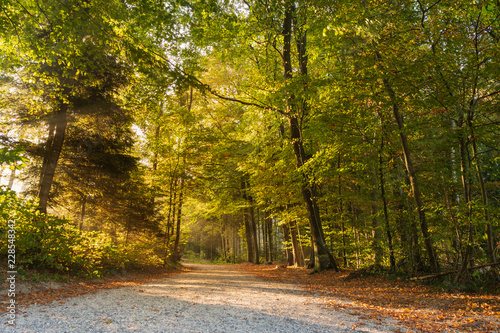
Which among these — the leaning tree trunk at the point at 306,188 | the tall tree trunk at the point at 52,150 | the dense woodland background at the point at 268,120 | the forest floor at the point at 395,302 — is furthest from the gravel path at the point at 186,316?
the leaning tree trunk at the point at 306,188

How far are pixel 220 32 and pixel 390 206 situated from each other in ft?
27.7

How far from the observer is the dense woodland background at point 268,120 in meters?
5.71

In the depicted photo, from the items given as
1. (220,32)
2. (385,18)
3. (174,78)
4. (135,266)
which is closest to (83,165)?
(135,266)

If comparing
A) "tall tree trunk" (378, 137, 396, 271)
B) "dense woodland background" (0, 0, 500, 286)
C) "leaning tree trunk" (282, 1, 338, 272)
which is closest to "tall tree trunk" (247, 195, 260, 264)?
"dense woodland background" (0, 0, 500, 286)

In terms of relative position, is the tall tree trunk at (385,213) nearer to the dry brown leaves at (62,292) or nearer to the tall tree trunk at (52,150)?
the dry brown leaves at (62,292)

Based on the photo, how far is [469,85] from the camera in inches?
226

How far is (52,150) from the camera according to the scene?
8.59 meters

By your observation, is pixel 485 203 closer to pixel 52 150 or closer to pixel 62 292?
pixel 62 292

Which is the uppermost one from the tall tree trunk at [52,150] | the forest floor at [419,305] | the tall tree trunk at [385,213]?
the tall tree trunk at [52,150]

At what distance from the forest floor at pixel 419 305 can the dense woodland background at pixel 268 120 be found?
95 cm

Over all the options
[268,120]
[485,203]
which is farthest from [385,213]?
[268,120]

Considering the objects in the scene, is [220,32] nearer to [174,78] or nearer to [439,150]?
[174,78]

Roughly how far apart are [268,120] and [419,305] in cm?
1005

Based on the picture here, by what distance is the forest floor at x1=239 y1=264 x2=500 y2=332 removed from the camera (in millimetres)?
4039
